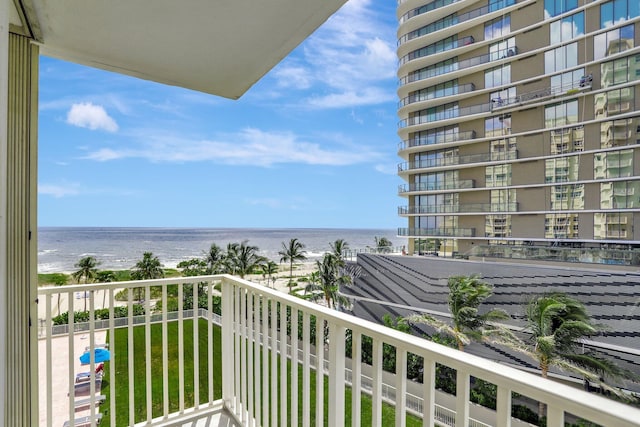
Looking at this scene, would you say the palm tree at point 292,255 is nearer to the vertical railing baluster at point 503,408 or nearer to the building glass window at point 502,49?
the building glass window at point 502,49

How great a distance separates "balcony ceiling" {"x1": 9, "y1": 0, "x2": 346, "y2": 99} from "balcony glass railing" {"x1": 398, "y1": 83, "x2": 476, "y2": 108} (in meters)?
13.6

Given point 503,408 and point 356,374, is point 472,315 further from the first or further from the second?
point 503,408

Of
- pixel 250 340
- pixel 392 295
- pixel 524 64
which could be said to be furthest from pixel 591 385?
pixel 524 64

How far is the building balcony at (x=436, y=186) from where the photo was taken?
13.0 m

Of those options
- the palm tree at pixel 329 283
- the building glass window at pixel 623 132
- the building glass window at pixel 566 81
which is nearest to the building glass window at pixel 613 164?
the building glass window at pixel 623 132

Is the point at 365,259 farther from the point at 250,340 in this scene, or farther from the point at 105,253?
the point at 105,253

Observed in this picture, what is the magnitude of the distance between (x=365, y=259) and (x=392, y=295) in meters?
1.50

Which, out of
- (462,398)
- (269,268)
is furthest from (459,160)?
(462,398)

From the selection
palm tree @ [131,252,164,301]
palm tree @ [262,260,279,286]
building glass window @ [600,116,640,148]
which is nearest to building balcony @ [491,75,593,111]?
building glass window @ [600,116,640,148]

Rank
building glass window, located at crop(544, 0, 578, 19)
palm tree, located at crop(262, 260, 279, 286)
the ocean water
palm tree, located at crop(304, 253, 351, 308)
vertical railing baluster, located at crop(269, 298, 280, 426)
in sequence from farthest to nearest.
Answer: the ocean water, palm tree, located at crop(262, 260, 279, 286), palm tree, located at crop(304, 253, 351, 308), building glass window, located at crop(544, 0, 578, 19), vertical railing baluster, located at crop(269, 298, 280, 426)

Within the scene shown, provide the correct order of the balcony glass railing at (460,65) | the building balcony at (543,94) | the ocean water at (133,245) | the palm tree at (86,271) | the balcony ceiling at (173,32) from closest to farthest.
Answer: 1. the balcony ceiling at (173,32)
2. the building balcony at (543,94)
3. the balcony glass railing at (460,65)
4. the palm tree at (86,271)
5. the ocean water at (133,245)

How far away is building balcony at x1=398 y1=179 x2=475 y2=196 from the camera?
12996mm

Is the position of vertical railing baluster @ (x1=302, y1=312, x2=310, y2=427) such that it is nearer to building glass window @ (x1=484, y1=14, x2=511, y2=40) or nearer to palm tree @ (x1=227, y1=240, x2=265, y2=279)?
palm tree @ (x1=227, y1=240, x2=265, y2=279)

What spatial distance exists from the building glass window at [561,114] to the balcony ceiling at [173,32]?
39.9 ft
